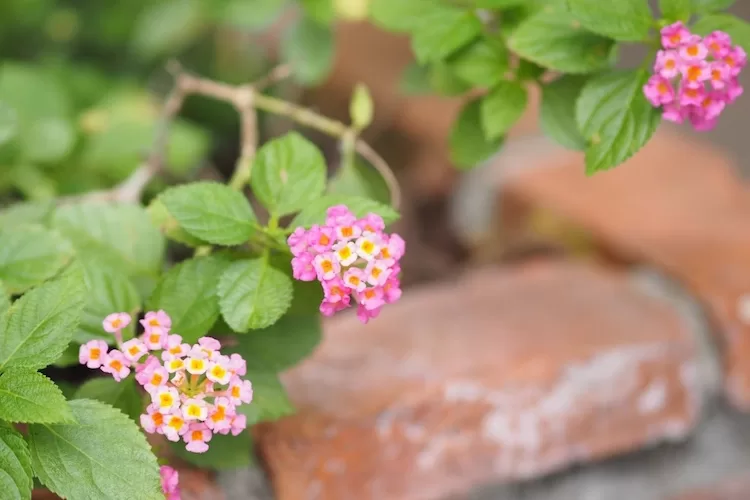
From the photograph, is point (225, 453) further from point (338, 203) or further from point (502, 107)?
point (502, 107)

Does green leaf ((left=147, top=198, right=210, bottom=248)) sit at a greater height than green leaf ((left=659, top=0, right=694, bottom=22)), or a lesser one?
lesser

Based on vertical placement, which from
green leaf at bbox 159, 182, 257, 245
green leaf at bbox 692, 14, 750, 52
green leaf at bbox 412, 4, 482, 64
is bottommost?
green leaf at bbox 159, 182, 257, 245

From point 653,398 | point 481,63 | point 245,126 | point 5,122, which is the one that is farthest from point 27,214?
point 653,398

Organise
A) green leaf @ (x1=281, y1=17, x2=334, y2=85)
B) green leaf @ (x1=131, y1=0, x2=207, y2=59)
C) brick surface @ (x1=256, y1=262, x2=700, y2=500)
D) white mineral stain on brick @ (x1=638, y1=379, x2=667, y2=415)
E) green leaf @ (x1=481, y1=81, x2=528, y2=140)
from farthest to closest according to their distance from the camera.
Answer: green leaf @ (x1=131, y1=0, x2=207, y2=59) → green leaf @ (x1=281, y1=17, x2=334, y2=85) → white mineral stain on brick @ (x1=638, y1=379, x2=667, y2=415) → brick surface @ (x1=256, y1=262, x2=700, y2=500) → green leaf @ (x1=481, y1=81, x2=528, y2=140)

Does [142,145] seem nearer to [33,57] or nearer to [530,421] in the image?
[33,57]

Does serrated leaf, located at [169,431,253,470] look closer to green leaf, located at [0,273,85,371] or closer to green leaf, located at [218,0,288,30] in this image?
green leaf, located at [0,273,85,371]

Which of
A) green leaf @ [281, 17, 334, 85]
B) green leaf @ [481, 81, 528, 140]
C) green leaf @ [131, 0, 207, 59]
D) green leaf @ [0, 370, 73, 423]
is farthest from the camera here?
green leaf @ [131, 0, 207, 59]

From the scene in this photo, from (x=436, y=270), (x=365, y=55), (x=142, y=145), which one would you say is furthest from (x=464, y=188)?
(x=142, y=145)

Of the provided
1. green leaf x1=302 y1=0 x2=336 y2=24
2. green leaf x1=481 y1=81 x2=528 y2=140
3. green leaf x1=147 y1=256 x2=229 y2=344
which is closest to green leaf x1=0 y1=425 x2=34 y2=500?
green leaf x1=147 y1=256 x2=229 y2=344
